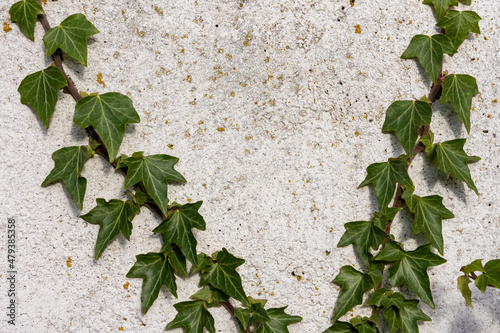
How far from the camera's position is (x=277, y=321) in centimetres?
122

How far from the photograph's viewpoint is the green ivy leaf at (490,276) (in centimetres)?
117

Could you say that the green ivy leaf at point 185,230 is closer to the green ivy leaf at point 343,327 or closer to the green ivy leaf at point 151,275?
the green ivy leaf at point 151,275

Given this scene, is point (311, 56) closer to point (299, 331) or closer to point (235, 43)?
point (235, 43)

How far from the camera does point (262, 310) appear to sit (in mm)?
1187

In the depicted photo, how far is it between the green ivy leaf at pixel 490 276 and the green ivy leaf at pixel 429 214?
14 centimetres

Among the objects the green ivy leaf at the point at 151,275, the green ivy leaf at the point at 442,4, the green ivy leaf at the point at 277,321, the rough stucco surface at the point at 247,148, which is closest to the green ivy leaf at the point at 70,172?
the rough stucco surface at the point at 247,148

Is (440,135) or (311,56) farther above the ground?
(311,56)

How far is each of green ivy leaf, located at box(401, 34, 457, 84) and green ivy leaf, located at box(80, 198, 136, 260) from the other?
1.06 m

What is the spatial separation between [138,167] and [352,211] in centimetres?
71

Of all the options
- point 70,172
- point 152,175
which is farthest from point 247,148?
point 70,172

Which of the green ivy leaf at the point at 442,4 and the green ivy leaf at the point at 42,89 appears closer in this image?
the green ivy leaf at the point at 42,89

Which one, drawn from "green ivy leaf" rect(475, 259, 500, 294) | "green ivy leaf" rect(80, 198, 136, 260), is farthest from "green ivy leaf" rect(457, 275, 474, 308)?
"green ivy leaf" rect(80, 198, 136, 260)

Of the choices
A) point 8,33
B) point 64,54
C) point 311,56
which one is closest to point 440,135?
point 311,56

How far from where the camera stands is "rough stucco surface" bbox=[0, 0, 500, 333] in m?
1.21
